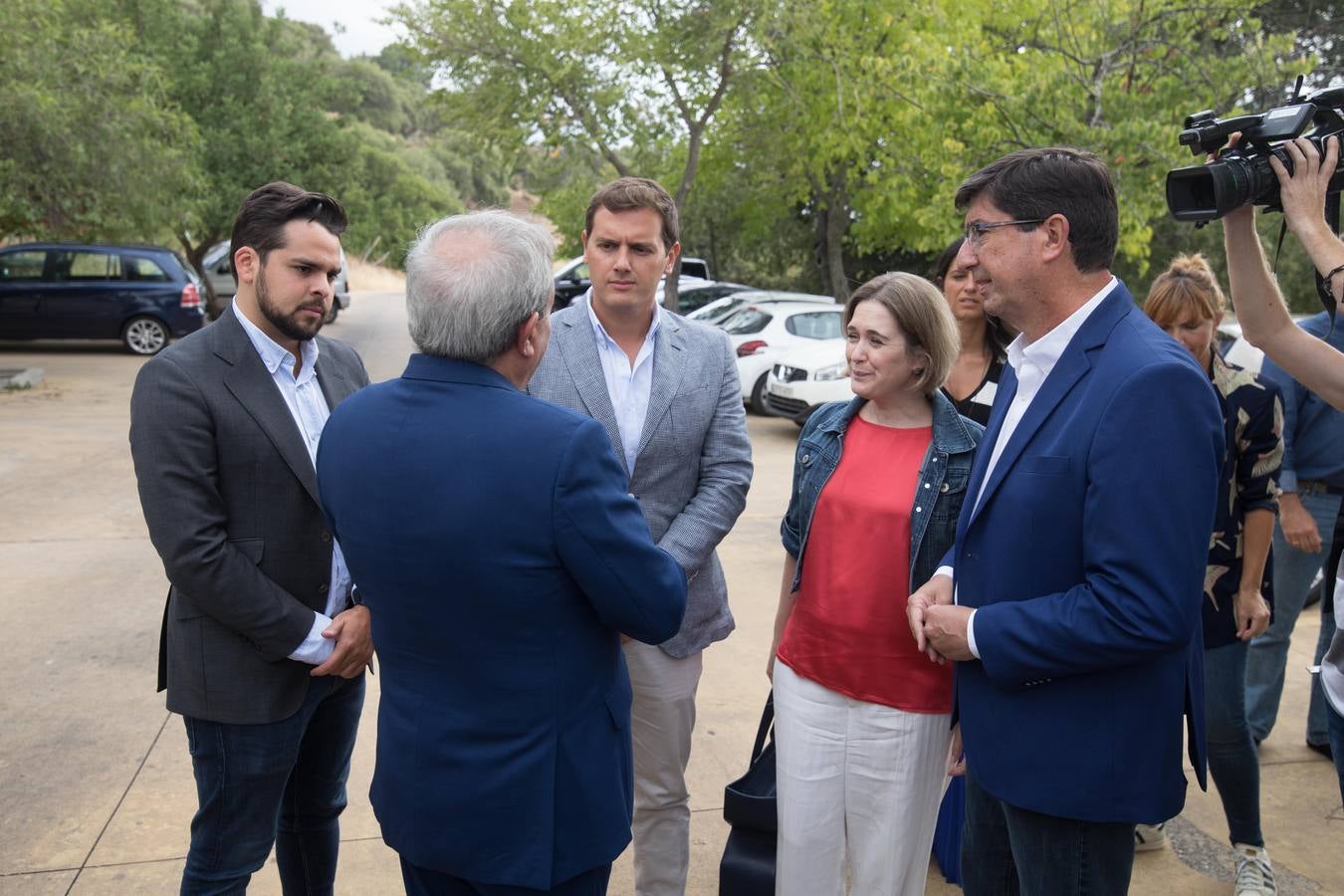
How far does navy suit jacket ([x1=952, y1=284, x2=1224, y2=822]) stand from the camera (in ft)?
6.19

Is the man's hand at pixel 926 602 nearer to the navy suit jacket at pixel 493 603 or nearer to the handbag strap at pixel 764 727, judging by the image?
the navy suit jacket at pixel 493 603

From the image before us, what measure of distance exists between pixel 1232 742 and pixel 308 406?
113 inches

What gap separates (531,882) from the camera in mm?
2002

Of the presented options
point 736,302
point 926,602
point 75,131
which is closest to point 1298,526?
point 926,602

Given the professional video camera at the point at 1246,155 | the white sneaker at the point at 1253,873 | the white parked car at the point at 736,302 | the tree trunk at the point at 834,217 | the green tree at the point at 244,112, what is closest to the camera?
the professional video camera at the point at 1246,155

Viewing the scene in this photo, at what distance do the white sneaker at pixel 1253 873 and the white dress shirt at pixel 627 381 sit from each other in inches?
90.8

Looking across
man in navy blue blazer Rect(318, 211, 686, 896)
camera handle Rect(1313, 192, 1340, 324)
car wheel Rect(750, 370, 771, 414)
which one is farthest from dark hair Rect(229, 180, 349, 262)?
car wheel Rect(750, 370, 771, 414)

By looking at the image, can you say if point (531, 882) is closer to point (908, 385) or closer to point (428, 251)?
point (428, 251)

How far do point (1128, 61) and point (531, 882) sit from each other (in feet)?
43.9

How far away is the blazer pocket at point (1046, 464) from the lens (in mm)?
1969

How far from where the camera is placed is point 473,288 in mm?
1935

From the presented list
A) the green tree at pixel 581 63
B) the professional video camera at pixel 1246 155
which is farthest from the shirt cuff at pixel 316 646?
the green tree at pixel 581 63

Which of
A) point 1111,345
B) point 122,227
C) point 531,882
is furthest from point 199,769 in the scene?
point 122,227

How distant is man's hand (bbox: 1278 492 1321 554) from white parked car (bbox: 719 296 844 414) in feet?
30.3
